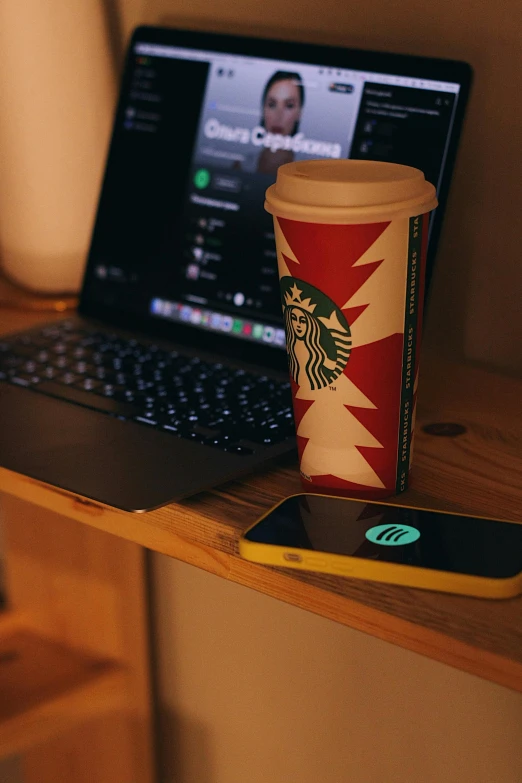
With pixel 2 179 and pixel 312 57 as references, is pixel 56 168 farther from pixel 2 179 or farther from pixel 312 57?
pixel 312 57

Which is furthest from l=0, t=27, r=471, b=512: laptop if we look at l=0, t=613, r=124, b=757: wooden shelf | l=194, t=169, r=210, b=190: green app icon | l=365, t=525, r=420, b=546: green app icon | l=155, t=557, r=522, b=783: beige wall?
l=0, t=613, r=124, b=757: wooden shelf

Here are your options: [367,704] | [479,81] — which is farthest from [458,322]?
[367,704]

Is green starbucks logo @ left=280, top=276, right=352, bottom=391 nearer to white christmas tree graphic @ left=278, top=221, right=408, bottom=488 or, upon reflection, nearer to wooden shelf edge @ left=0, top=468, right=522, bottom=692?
white christmas tree graphic @ left=278, top=221, right=408, bottom=488

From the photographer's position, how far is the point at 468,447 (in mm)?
675

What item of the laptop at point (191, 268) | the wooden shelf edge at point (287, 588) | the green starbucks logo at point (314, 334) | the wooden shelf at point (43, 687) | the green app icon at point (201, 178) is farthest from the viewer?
the wooden shelf at point (43, 687)

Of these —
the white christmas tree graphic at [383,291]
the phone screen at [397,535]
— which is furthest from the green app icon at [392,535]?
the white christmas tree graphic at [383,291]

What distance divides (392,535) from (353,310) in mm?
132

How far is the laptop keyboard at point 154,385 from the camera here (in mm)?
688

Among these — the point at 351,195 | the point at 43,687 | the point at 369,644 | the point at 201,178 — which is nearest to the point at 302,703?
the point at 369,644

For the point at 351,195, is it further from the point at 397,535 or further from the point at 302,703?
the point at 302,703

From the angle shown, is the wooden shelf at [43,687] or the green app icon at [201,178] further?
the wooden shelf at [43,687]

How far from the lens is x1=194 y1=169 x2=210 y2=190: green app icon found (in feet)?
2.96

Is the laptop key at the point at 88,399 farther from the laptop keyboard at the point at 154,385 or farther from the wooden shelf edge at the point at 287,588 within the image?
the wooden shelf edge at the point at 287,588

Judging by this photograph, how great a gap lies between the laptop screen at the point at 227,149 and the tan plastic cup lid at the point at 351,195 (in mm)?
202
